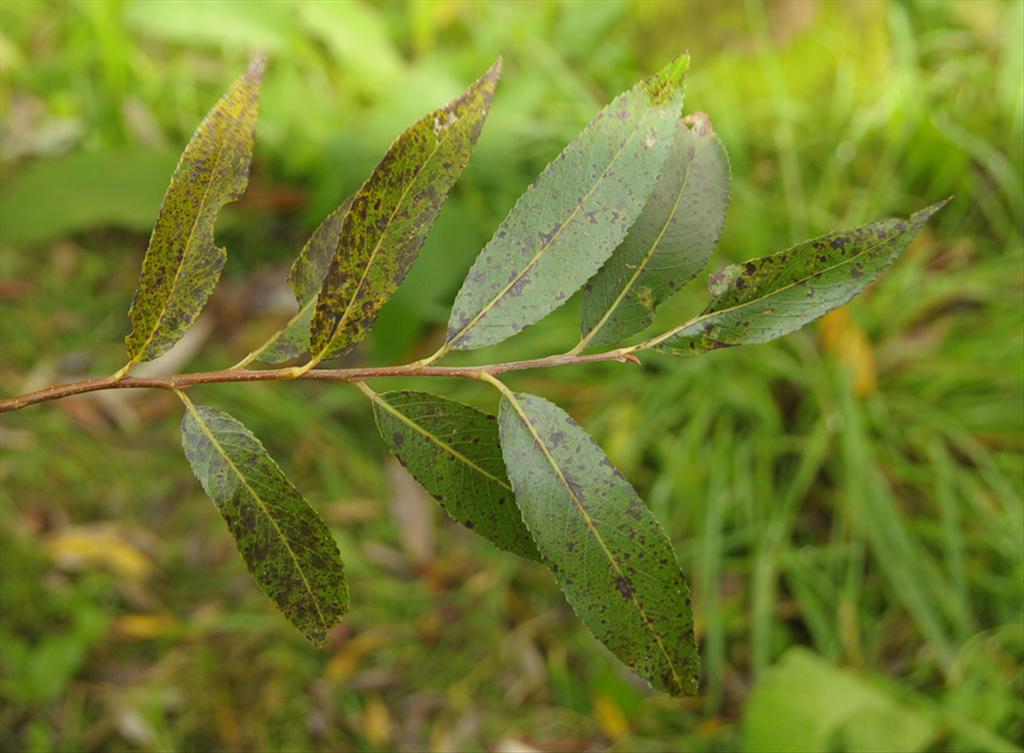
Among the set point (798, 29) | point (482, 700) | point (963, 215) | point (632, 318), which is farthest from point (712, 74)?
point (632, 318)

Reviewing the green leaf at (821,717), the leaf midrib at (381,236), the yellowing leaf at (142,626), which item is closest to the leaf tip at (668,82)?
the leaf midrib at (381,236)

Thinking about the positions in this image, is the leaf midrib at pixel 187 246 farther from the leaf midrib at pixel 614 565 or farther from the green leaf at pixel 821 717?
the green leaf at pixel 821 717

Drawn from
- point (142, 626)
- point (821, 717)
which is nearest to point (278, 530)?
point (821, 717)

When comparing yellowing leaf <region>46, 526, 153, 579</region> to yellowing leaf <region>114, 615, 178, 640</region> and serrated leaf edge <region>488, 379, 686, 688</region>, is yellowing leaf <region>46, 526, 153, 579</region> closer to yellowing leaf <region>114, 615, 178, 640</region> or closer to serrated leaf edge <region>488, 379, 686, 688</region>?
yellowing leaf <region>114, 615, 178, 640</region>

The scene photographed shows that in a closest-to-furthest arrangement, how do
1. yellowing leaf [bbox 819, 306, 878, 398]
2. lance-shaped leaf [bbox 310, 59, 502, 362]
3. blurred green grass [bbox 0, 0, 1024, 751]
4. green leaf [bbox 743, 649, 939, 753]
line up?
lance-shaped leaf [bbox 310, 59, 502, 362] < green leaf [bbox 743, 649, 939, 753] < blurred green grass [bbox 0, 0, 1024, 751] < yellowing leaf [bbox 819, 306, 878, 398]

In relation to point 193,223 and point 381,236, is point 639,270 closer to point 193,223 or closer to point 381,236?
point 381,236

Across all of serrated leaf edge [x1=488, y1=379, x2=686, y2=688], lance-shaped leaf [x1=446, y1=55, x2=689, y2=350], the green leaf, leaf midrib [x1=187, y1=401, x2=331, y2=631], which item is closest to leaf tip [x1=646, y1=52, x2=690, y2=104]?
lance-shaped leaf [x1=446, y1=55, x2=689, y2=350]
